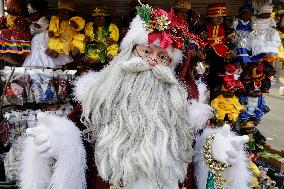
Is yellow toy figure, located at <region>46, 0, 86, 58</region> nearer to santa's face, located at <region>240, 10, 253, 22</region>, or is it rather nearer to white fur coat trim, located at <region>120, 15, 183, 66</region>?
white fur coat trim, located at <region>120, 15, 183, 66</region>

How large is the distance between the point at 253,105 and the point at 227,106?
0.34 m

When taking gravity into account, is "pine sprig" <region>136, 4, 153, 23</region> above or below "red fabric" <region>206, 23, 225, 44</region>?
above

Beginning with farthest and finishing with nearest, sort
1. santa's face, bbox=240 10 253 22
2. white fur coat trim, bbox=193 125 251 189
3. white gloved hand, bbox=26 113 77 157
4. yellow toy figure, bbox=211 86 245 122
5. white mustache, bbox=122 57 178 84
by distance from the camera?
1. yellow toy figure, bbox=211 86 245 122
2. santa's face, bbox=240 10 253 22
3. white fur coat trim, bbox=193 125 251 189
4. white mustache, bbox=122 57 178 84
5. white gloved hand, bbox=26 113 77 157

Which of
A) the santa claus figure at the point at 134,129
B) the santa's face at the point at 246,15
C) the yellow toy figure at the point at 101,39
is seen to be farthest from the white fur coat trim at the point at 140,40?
the santa's face at the point at 246,15

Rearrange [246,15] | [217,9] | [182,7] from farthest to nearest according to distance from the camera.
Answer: [246,15] < [217,9] < [182,7]

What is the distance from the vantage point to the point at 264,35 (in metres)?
3.31

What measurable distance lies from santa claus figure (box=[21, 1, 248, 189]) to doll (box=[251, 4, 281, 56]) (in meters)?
1.63

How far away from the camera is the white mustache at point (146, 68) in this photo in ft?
5.76

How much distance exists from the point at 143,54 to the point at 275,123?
6915mm

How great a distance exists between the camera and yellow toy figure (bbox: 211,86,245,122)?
337 centimetres

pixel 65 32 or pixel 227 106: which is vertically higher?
pixel 65 32

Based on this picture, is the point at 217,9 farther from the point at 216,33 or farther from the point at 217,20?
the point at 216,33

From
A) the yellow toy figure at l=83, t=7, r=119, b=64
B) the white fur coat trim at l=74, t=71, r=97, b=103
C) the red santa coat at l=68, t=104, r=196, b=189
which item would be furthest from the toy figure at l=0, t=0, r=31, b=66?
the red santa coat at l=68, t=104, r=196, b=189

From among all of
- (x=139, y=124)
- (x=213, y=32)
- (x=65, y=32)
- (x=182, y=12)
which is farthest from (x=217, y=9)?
(x=139, y=124)
